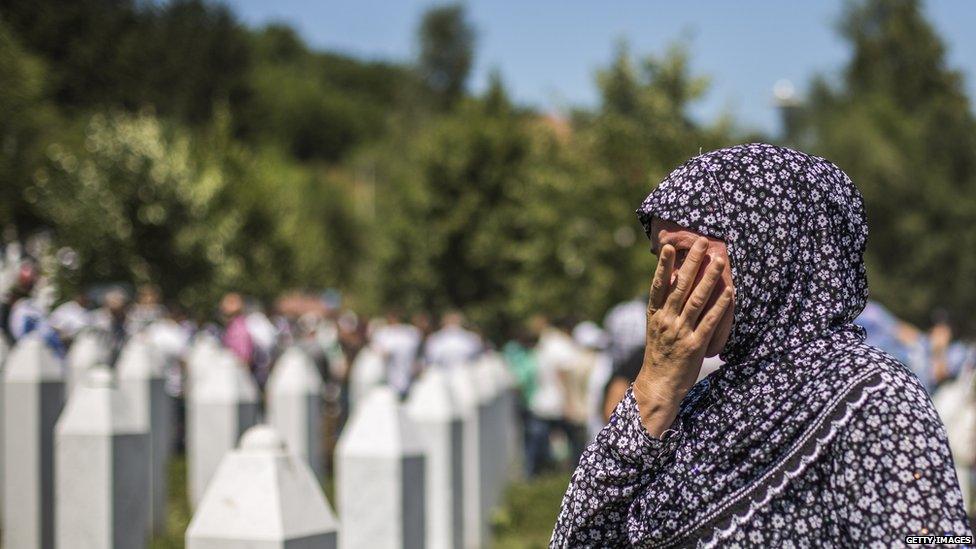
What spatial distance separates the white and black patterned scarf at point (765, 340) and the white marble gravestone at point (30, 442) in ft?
19.9

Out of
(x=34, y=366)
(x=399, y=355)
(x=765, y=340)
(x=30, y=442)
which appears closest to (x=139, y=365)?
(x=34, y=366)

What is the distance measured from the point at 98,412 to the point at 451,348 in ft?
35.5

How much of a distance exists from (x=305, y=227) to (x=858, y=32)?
32330 mm

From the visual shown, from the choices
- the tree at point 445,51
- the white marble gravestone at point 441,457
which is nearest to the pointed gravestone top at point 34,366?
the white marble gravestone at point 441,457

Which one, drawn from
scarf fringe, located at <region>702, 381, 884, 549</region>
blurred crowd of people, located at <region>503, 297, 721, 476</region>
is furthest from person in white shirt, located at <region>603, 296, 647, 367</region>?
blurred crowd of people, located at <region>503, 297, 721, 476</region>

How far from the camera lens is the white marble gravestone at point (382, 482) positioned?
582 centimetres

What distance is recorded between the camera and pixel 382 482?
5.87 m

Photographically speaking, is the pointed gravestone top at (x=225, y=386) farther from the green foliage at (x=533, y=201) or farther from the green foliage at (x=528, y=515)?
the green foliage at (x=533, y=201)

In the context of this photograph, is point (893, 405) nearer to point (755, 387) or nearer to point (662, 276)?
point (755, 387)

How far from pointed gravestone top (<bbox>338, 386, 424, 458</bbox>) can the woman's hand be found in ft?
11.7

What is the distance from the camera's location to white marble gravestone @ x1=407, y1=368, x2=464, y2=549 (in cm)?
847

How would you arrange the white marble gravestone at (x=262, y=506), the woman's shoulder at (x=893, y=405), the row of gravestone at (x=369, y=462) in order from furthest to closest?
the row of gravestone at (x=369, y=462)
the white marble gravestone at (x=262, y=506)
the woman's shoulder at (x=893, y=405)

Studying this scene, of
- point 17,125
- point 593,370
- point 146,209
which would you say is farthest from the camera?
point 146,209

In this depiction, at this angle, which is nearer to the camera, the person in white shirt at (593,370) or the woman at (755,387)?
the woman at (755,387)
